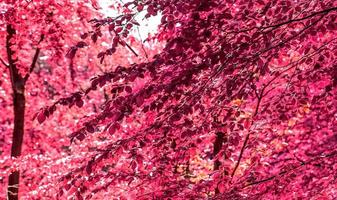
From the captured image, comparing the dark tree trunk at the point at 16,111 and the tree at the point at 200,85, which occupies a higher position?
the dark tree trunk at the point at 16,111

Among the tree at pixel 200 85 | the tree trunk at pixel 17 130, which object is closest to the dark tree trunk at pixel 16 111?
the tree trunk at pixel 17 130

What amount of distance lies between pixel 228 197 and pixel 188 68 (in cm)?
188

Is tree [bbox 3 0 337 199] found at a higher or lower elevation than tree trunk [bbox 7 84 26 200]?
lower

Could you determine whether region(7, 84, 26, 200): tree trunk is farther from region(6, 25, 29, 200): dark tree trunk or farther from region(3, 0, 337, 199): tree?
region(3, 0, 337, 199): tree

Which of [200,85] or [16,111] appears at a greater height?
[16,111]

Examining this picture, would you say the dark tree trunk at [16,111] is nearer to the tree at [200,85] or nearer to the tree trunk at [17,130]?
the tree trunk at [17,130]

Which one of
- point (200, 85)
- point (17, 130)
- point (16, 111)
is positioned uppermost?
point (16, 111)

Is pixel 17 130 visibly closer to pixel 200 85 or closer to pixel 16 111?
pixel 16 111

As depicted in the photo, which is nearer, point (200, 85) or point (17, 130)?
point (200, 85)

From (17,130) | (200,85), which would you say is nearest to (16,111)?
(17,130)

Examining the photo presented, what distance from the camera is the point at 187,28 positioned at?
3912 millimetres

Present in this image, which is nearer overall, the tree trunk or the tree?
the tree

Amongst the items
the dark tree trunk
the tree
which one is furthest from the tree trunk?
the tree

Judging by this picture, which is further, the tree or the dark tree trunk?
the dark tree trunk
